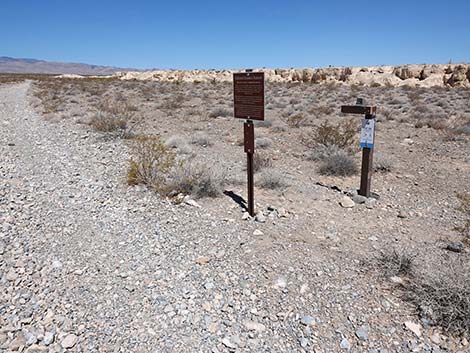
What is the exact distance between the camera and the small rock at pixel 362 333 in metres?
2.62

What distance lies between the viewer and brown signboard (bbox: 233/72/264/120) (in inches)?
161

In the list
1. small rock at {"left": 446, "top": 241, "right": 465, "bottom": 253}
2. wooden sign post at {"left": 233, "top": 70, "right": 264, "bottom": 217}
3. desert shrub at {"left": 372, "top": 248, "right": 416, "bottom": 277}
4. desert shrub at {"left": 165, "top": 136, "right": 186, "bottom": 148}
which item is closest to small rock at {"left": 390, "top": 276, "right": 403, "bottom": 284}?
desert shrub at {"left": 372, "top": 248, "right": 416, "bottom": 277}

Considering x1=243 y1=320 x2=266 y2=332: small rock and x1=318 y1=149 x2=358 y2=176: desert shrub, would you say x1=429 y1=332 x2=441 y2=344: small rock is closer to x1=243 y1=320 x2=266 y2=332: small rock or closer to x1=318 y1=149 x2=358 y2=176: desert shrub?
x1=243 y1=320 x2=266 y2=332: small rock

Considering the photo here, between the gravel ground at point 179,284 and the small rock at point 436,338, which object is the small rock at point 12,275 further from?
the small rock at point 436,338

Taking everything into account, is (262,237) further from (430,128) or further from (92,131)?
(430,128)

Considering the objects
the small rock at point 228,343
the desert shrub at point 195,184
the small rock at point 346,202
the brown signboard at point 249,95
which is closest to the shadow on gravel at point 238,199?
the desert shrub at point 195,184

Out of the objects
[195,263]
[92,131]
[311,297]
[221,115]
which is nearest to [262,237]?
[195,263]

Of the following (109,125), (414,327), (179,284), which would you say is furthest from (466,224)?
(109,125)

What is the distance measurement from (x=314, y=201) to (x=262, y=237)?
1.55 m

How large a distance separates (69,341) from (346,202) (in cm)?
406

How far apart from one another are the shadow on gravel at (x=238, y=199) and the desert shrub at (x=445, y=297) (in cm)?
247

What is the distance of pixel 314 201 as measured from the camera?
5.35 m

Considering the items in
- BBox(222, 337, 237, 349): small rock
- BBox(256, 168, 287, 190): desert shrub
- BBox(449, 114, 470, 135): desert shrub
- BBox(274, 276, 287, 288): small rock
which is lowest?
BBox(222, 337, 237, 349): small rock

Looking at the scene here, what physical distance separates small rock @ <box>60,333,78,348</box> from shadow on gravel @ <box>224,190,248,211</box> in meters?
2.80
